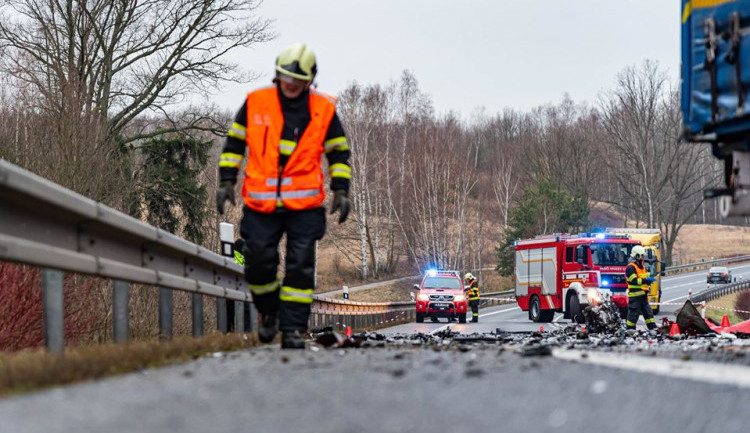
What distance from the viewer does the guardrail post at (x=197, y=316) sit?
30.6 ft

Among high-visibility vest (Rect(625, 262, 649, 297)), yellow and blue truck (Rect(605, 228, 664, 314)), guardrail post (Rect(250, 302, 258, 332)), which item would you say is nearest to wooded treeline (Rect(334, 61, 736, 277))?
yellow and blue truck (Rect(605, 228, 664, 314))

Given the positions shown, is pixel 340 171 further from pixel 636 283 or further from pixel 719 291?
pixel 719 291

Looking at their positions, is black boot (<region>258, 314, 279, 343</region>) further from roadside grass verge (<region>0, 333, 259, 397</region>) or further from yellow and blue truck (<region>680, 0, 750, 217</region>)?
yellow and blue truck (<region>680, 0, 750, 217</region>)

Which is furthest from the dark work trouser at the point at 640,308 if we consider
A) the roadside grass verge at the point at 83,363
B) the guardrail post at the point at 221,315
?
the roadside grass verge at the point at 83,363

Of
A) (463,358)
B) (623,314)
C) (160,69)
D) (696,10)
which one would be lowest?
(623,314)

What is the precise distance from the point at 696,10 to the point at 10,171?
5.15 meters

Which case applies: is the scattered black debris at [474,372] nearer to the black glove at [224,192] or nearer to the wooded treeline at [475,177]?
the black glove at [224,192]

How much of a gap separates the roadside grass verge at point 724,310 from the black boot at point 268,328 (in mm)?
34168

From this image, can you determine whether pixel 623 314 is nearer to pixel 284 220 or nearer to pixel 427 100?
pixel 284 220

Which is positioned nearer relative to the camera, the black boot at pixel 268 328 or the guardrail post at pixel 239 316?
the black boot at pixel 268 328

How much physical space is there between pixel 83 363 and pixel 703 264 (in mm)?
76493

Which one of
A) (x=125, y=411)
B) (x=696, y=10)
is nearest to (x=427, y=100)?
(x=696, y=10)

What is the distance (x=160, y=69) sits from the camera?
29484 mm

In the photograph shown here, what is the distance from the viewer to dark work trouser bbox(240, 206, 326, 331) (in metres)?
7.70
